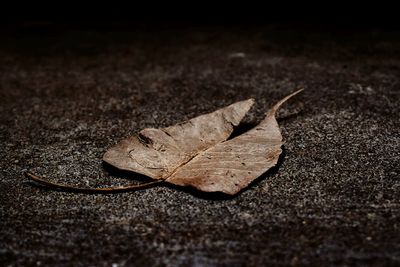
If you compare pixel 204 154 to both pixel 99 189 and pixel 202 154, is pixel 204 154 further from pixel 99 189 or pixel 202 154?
pixel 99 189

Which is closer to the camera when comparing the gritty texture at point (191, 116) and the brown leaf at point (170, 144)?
the gritty texture at point (191, 116)

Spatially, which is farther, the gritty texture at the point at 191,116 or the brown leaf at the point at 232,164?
the brown leaf at the point at 232,164

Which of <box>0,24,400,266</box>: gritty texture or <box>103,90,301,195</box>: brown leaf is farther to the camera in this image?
<box>103,90,301,195</box>: brown leaf

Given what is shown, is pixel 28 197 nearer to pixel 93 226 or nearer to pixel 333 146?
pixel 93 226

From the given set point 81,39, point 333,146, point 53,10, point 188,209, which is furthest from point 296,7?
point 188,209

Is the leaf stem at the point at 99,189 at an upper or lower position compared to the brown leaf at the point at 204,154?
lower
